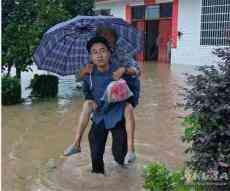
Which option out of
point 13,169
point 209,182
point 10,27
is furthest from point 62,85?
point 209,182

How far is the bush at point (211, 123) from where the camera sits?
345cm

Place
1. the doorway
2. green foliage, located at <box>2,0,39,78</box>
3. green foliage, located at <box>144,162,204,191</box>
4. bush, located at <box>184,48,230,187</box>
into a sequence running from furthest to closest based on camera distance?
the doorway < green foliage, located at <box>2,0,39,78</box> < bush, located at <box>184,48,230,187</box> < green foliage, located at <box>144,162,204,191</box>

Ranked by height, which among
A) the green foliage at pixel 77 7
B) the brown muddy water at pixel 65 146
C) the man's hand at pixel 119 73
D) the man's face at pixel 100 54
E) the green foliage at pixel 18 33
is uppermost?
the green foliage at pixel 77 7

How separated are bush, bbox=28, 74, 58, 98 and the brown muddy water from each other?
18.3 inches

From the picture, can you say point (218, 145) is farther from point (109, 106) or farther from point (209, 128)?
point (109, 106)

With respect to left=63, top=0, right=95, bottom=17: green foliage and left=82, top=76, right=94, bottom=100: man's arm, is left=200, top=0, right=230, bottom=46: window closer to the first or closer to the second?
left=63, top=0, right=95, bottom=17: green foliage

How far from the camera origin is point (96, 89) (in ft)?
16.0

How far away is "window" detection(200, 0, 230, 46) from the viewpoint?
18.4 m

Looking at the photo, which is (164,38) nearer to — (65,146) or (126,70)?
(65,146)

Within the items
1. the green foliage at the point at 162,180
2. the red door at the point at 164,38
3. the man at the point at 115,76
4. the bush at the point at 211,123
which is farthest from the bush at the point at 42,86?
the red door at the point at 164,38

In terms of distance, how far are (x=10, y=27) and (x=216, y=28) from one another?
1120cm

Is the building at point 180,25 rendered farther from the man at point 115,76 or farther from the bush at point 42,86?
the man at point 115,76

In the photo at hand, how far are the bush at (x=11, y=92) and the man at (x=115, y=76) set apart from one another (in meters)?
5.00

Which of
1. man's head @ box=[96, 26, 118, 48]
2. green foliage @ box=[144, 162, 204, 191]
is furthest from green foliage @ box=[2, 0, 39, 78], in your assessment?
green foliage @ box=[144, 162, 204, 191]
